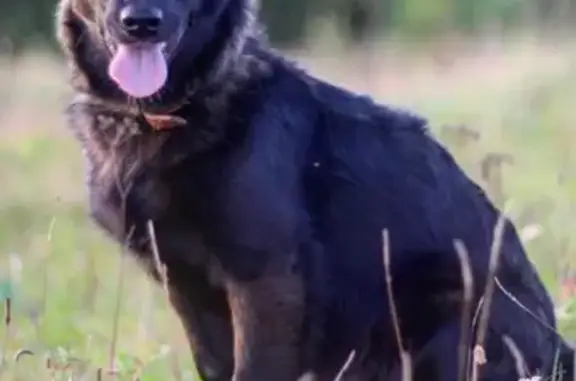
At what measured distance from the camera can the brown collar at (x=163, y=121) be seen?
409 centimetres

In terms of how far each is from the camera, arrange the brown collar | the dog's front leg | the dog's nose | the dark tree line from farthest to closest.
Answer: the dark tree line, the brown collar, the dog's front leg, the dog's nose

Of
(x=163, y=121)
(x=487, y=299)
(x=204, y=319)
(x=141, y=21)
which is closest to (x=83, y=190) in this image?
(x=204, y=319)

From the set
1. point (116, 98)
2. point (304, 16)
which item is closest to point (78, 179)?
point (116, 98)

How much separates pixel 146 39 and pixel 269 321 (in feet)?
2.95

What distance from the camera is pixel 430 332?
4180mm

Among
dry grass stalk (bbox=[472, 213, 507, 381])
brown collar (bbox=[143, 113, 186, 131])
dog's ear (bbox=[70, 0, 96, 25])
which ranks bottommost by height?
dry grass stalk (bbox=[472, 213, 507, 381])

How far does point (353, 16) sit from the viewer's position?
2261cm

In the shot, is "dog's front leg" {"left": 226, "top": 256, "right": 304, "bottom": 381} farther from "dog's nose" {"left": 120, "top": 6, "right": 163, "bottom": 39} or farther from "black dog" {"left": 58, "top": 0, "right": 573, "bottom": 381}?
"dog's nose" {"left": 120, "top": 6, "right": 163, "bottom": 39}

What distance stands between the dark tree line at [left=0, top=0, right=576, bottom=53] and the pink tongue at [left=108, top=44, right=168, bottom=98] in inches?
668

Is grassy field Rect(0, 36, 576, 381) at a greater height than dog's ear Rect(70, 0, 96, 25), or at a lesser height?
lesser

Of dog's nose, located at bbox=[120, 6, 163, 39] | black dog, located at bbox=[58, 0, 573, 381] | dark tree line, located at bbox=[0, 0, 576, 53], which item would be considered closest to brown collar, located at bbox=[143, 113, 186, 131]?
black dog, located at bbox=[58, 0, 573, 381]

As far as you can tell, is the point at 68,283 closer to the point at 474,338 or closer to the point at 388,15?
the point at 474,338

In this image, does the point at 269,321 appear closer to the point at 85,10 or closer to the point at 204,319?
the point at 204,319

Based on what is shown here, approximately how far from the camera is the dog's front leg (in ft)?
13.0
